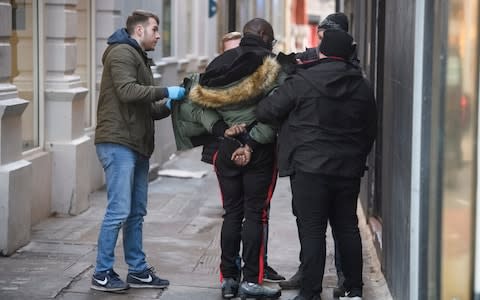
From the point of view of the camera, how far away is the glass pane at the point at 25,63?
32.2 feet

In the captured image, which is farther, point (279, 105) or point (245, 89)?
point (245, 89)

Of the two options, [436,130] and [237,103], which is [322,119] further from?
[436,130]

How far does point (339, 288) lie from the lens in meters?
7.21

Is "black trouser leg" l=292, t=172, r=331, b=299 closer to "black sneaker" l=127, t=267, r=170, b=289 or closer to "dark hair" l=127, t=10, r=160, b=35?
"black sneaker" l=127, t=267, r=170, b=289

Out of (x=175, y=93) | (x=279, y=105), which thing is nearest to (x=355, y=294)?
(x=279, y=105)

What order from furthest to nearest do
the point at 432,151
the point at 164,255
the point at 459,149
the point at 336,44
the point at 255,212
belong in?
the point at 164,255, the point at 255,212, the point at 336,44, the point at 432,151, the point at 459,149

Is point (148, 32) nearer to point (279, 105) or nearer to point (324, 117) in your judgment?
point (279, 105)

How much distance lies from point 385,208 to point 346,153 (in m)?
1.25

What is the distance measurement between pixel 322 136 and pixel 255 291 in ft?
4.20

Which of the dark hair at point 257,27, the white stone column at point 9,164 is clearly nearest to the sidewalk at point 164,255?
the white stone column at point 9,164

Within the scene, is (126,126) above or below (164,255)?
above

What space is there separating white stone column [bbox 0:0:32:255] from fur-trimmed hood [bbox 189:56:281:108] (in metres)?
2.18

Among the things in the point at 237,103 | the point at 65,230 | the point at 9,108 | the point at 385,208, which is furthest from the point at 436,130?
the point at 65,230

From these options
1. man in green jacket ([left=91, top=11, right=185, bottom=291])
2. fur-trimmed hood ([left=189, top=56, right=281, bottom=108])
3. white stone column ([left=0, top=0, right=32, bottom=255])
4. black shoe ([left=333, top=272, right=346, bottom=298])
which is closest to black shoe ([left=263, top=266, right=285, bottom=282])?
black shoe ([left=333, top=272, right=346, bottom=298])
